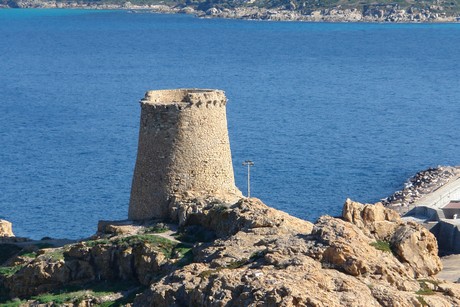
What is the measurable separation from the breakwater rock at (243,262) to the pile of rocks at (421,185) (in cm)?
3479

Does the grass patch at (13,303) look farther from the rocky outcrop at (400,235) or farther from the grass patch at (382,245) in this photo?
the grass patch at (382,245)

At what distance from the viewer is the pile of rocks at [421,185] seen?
228 ft

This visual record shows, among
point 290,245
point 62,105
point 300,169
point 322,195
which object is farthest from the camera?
point 62,105

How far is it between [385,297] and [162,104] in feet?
45.1

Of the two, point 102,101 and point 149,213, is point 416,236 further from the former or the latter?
point 102,101

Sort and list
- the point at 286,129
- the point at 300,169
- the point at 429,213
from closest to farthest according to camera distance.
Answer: the point at 429,213
the point at 300,169
the point at 286,129

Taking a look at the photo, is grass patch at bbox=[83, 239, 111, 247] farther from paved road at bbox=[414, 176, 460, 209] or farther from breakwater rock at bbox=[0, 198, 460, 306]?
paved road at bbox=[414, 176, 460, 209]

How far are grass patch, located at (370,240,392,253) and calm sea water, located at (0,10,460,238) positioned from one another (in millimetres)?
32824

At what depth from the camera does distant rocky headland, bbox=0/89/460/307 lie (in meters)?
23.7

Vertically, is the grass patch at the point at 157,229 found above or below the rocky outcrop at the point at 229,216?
below

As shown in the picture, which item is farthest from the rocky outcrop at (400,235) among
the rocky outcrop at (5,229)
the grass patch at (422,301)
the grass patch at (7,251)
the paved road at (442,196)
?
the paved road at (442,196)

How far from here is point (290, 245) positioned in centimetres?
2612

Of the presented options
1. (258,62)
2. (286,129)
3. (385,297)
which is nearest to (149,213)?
(385,297)

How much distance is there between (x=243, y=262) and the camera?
26.4 m
